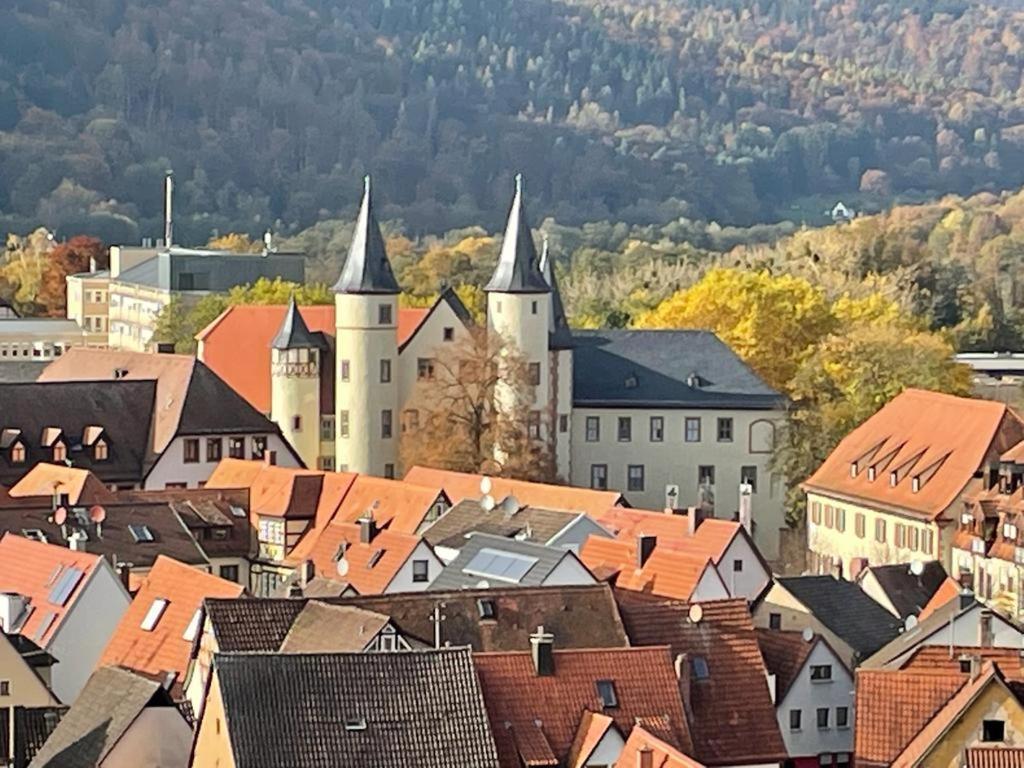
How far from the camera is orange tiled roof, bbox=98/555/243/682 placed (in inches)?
1964

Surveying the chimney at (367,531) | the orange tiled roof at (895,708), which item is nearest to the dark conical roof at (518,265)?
the chimney at (367,531)

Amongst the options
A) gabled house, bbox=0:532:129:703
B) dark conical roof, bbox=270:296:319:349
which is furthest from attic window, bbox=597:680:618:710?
dark conical roof, bbox=270:296:319:349

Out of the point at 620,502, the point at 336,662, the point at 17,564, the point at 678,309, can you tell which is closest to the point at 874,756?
the point at 336,662

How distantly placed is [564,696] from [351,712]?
387 centimetres

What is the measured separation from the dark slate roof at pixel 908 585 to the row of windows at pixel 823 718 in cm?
795

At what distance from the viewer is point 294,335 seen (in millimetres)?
85250

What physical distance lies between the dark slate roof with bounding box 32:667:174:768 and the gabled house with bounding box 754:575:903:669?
1351 centimetres

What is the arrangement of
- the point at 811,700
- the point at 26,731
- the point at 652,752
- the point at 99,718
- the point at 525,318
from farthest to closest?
1. the point at 525,318
2. the point at 811,700
3. the point at 26,731
4. the point at 99,718
5. the point at 652,752

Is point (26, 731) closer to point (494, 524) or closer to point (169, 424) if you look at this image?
point (494, 524)

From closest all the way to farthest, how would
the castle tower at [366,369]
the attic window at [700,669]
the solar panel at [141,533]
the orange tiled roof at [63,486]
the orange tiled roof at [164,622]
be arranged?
the attic window at [700,669] < the orange tiled roof at [164,622] < the solar panel at [141,533] < the orange tiled roof at [63,486] < the castle tower at [366,369]

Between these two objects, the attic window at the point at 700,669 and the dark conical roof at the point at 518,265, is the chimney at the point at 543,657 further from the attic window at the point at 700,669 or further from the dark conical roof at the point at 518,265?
the dark conical roof at the point at 518,265

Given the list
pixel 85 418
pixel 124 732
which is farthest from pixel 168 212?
pixel 124 732

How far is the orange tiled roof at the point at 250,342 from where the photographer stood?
87.9 m

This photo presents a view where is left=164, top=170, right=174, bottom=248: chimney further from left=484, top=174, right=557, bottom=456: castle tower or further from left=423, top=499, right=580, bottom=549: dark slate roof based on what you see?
left=423, top=499, right=580, bottom=549: dark slate roof
